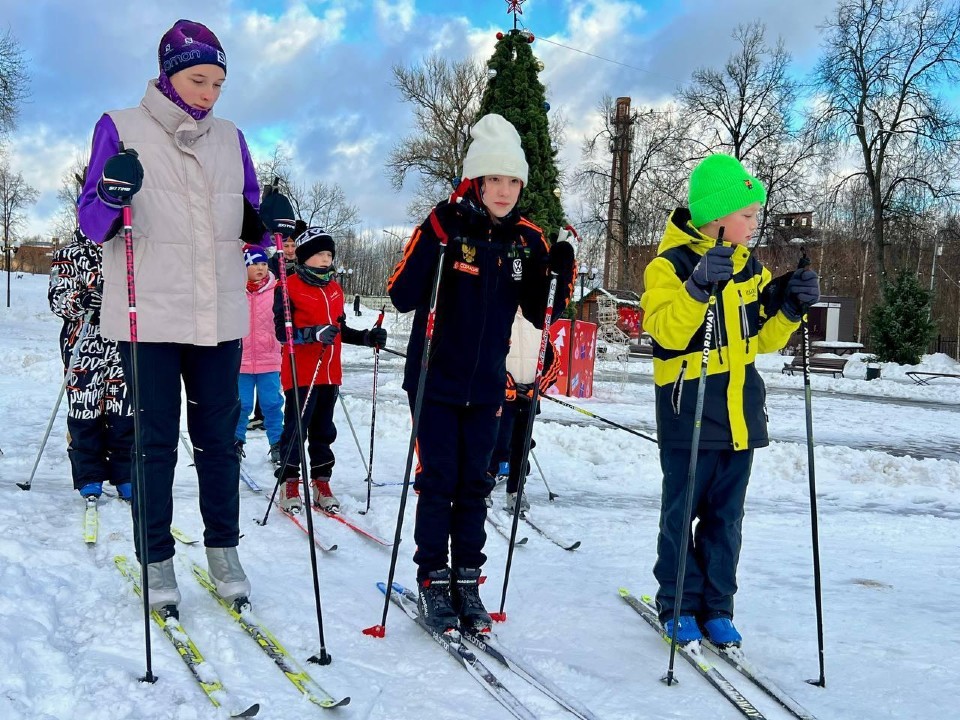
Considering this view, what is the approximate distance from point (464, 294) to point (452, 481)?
811 millimetres

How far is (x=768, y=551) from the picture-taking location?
4602 mm

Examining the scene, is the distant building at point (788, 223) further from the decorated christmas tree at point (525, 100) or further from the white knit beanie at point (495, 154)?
the white knit beanie at point (495, 154)

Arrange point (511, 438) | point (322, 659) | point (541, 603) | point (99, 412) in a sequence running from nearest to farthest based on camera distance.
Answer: point (322, 659) < point (541, 603) < point (99, 412) < point (511, 438)

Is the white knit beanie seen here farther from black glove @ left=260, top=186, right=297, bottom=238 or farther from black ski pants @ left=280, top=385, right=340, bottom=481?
black ski pants @ left=280, top=385, right=340, bottom=481

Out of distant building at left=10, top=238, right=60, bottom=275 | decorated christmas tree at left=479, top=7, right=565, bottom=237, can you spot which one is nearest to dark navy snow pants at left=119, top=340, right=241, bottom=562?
decorated christmas tree at left=479, top=7, right=565, bottom=237

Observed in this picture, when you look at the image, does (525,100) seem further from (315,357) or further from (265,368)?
(315,357)

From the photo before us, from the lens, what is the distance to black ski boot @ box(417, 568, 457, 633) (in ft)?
9.81

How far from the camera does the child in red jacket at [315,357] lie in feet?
16.5

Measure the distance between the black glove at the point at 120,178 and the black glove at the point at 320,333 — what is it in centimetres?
238

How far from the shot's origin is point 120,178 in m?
2.52

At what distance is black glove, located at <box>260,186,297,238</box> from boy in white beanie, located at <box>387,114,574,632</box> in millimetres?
513

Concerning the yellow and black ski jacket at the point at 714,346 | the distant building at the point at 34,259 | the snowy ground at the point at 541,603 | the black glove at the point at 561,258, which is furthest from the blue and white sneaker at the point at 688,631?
the distant building at the point at 34,259

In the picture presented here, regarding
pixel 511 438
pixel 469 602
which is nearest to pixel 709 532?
pixel 469 602

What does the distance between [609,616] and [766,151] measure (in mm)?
28270
